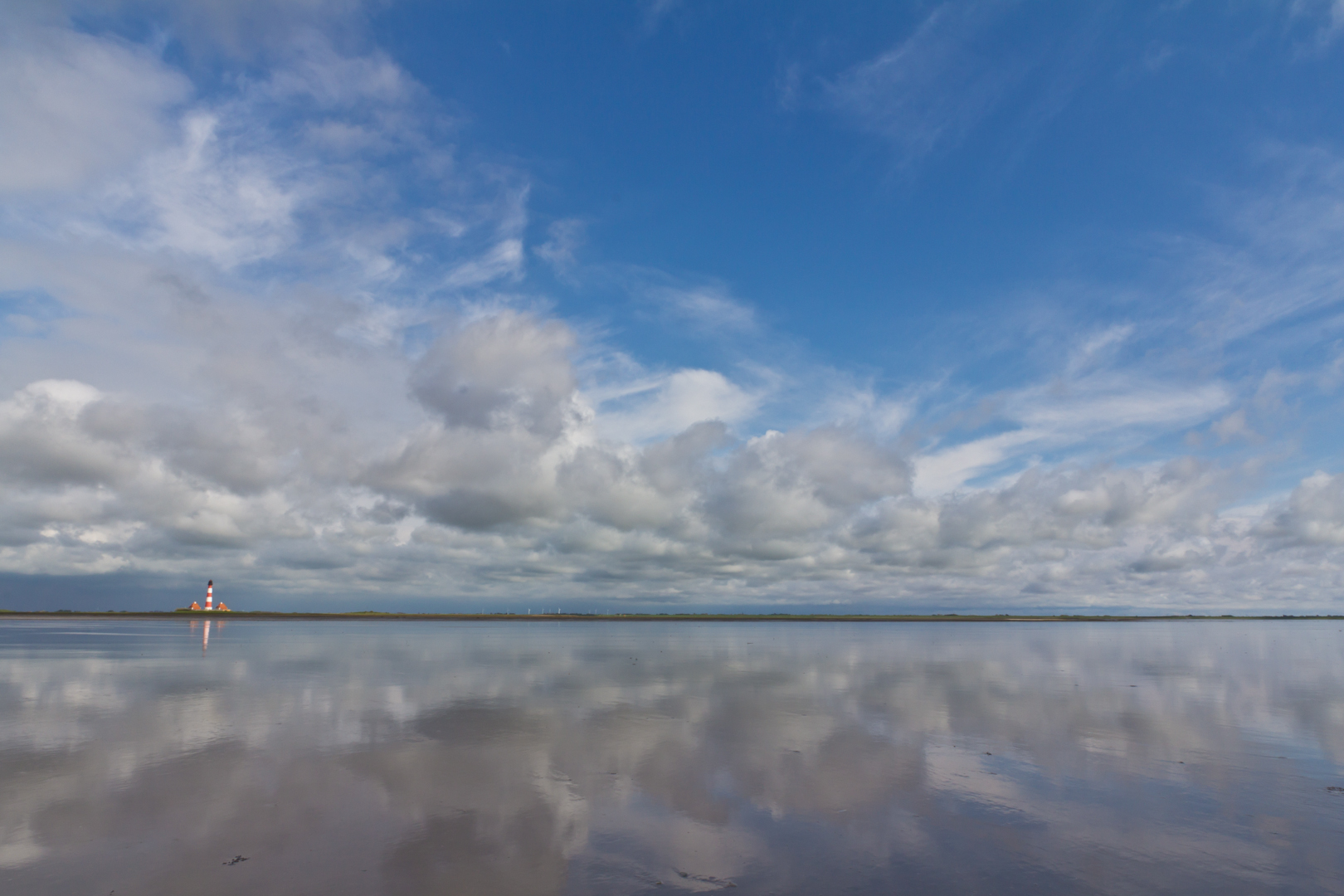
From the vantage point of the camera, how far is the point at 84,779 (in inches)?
612

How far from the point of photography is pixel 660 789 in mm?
15250

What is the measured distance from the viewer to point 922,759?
18.1 meters

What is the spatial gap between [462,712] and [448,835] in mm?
13454

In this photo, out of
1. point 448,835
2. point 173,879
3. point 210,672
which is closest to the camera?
point 173,879

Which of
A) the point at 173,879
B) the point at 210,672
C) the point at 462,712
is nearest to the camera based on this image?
the point at 173,879

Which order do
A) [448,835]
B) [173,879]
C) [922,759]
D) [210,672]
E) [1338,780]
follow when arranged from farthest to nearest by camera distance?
[210,672]
[922,759]
[1338,780]
[448,835]
[173,879]

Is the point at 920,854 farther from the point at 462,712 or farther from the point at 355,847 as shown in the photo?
the point at 462,712

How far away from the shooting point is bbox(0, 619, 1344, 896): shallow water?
10664 mm

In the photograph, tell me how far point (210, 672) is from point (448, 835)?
109 feet

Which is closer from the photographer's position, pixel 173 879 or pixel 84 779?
pixel 173 879

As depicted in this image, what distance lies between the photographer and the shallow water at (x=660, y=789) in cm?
1066

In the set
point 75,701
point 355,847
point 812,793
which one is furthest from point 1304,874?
point 75,701

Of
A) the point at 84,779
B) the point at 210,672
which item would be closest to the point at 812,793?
the point at 84,779

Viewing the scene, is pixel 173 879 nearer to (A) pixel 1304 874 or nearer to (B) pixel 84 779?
(B) pixel 84 779
